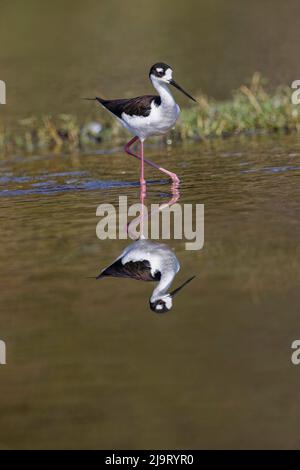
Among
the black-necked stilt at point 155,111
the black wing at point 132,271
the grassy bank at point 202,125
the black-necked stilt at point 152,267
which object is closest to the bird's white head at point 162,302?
the black-necked stilt at point 152,267

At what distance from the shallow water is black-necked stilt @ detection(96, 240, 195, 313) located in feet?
0.25

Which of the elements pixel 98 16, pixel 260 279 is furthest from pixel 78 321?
pixel 98 16

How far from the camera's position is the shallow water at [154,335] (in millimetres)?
4570

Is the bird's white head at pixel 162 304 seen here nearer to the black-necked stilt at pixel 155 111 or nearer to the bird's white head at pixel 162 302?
the bird's white head at pixel 162 302

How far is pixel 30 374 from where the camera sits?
536 centimetres

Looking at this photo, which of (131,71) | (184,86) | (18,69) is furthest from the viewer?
(18,69)

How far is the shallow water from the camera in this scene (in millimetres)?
4570

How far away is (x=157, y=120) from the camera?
35.0 feet

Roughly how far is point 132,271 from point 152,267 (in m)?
0.15

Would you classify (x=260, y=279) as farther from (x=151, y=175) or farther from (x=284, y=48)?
(x=284, y=48)

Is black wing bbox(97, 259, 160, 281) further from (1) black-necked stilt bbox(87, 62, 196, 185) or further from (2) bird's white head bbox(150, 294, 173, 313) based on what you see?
(1) black-necked stilt bbox(87, 62, 196, 185)

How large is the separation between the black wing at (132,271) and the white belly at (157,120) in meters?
3.59

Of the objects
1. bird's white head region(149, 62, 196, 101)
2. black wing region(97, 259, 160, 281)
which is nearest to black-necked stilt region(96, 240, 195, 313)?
black wing region(97, 259, 160, 281)

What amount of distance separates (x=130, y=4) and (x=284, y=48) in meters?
12.1
